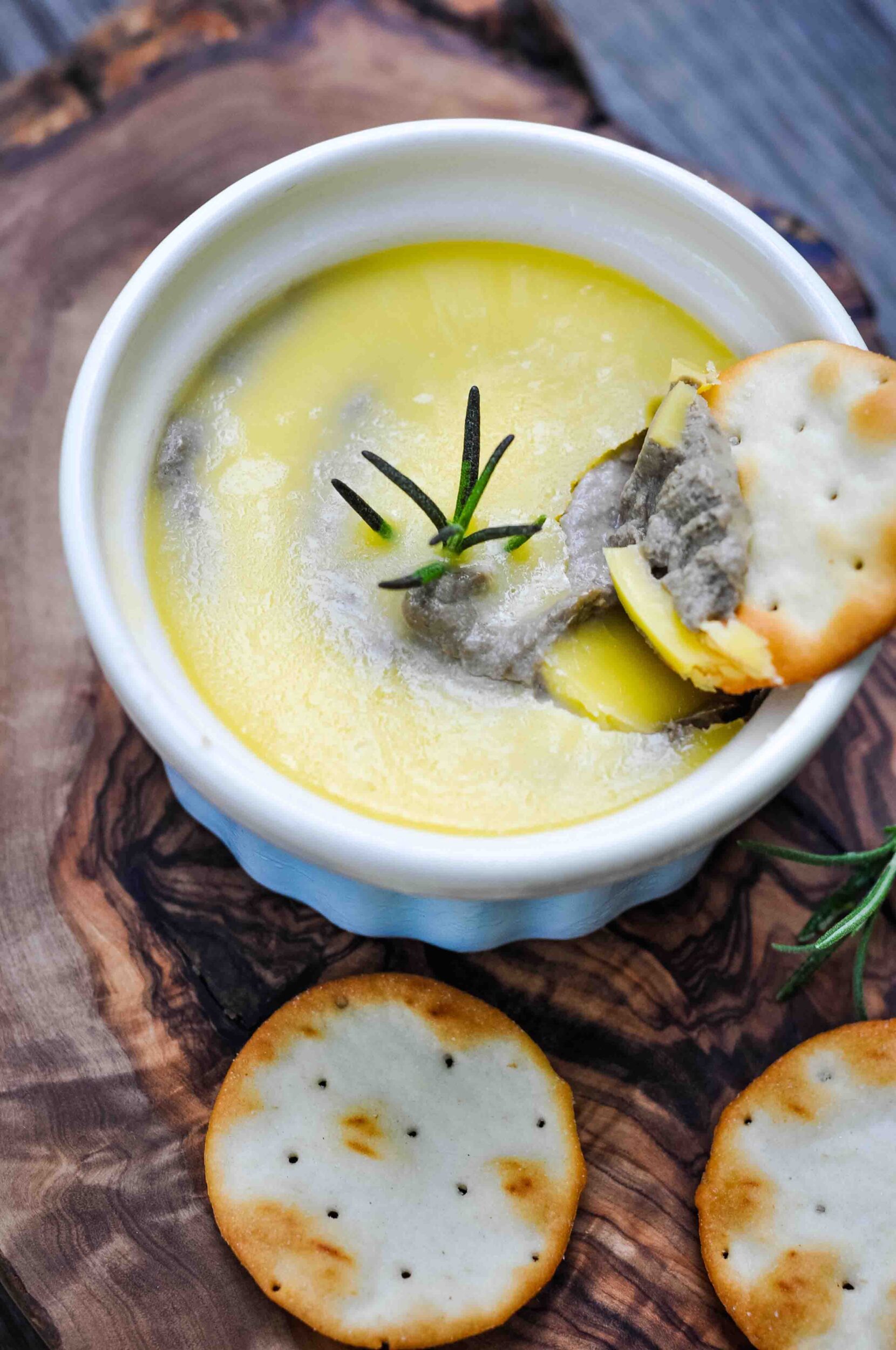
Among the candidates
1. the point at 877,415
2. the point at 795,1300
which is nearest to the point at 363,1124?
the point at 795,1300

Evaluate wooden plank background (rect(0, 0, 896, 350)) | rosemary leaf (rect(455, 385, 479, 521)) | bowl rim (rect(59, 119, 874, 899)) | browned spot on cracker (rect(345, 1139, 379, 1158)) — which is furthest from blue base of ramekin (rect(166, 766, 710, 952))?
wooden plank background (rect(0, 0, 896, 350))

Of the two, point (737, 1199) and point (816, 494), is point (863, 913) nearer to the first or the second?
point (737, 1199)

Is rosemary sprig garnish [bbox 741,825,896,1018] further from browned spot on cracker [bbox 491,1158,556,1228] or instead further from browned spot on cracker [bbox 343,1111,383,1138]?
browned spot on cracker [bbox 343,1111,383,1138]

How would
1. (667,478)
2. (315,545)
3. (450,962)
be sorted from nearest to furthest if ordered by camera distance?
(667,478)
(315,545)
(450,962)

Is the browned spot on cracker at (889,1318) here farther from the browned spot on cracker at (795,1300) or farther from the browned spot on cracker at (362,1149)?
the browned spot on cracker at (362,1149)

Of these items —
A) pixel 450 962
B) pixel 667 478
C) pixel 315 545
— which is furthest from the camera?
pixel 450 962

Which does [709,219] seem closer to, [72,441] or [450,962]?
[72,441]

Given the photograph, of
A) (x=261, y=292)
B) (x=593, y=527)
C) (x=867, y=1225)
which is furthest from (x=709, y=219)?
(x=867, y=1225)
